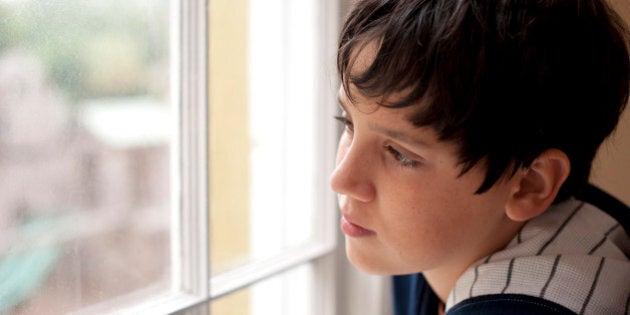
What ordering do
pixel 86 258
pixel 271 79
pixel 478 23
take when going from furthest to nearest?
pixel 271 79, pixel 86 258, pixel 478 23

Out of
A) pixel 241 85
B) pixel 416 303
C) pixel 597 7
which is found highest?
pixel 597 7

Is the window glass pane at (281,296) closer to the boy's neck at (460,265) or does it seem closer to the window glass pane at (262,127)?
the window glass pane at (262,127)

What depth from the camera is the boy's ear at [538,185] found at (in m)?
0.66

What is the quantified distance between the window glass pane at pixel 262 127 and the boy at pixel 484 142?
208 mm

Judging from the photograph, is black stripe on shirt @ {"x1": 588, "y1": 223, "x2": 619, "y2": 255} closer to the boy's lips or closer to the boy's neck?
the boy's neck

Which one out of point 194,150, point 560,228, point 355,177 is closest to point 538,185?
point 560,228

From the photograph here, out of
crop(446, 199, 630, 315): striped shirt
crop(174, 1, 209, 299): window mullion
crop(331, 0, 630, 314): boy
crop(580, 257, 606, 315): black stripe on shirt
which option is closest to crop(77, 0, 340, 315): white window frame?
crop(174, 1, 209, 299): window mullion

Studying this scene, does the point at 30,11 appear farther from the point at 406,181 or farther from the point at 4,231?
the point at 406,181

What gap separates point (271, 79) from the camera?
3.19 feet

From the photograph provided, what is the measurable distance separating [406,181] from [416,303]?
10.2 inches

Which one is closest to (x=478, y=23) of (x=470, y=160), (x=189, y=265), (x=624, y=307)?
(x=470, y=160)

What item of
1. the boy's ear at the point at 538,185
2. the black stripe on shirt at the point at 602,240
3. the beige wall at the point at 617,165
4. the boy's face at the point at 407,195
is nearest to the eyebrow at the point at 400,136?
the boy's face at the point at 407,195

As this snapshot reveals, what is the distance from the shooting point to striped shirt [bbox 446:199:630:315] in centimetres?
63

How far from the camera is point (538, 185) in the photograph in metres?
0.68
